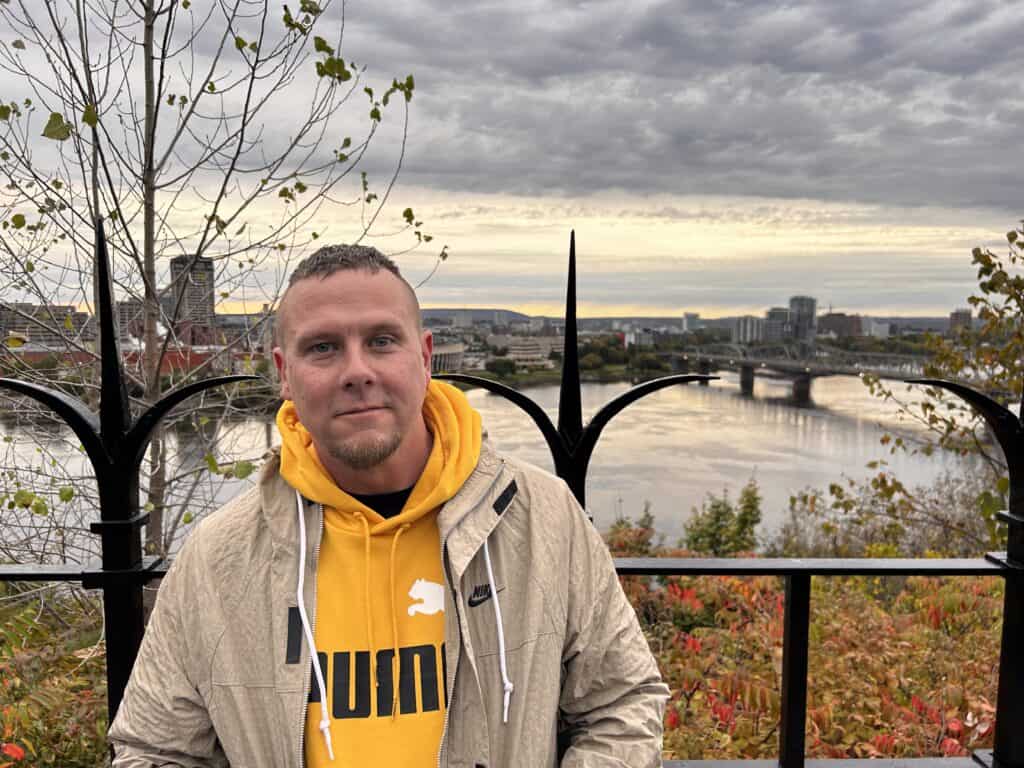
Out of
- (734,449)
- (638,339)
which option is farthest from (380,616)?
(734,449)

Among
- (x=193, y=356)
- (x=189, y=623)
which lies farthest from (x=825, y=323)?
(x=189, y=623)

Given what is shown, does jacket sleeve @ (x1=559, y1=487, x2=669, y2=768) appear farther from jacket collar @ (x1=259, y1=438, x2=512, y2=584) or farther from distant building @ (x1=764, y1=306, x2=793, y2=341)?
distant building @ (x1=764, y1=306, x2=793, y2=341)

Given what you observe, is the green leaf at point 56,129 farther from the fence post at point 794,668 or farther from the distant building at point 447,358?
the fence post at point 794,668

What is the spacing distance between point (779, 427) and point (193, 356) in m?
21.1

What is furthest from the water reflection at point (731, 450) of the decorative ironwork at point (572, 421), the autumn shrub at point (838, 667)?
the decorative ironwork at point (572, 421)

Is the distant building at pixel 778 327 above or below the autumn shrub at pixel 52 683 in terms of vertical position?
above

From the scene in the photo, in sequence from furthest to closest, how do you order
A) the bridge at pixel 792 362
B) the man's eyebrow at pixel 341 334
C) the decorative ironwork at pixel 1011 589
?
the bridge at pixel 792 362 < the decorative ironwork at pixel 1011 589 < the man's eyebrow at pixel 341 334

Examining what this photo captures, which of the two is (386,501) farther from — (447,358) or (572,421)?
(447,358)

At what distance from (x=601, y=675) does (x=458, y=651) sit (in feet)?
1.10

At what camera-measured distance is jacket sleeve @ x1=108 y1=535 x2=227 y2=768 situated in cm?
155

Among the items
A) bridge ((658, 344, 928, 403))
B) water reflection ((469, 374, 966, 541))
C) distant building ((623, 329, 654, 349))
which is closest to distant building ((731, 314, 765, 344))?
bridge ((658, 344, 928, 403))

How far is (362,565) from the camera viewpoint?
5.33 ft

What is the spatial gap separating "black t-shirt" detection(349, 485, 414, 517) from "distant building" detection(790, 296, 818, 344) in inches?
410

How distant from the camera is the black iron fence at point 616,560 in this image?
6.11ft
